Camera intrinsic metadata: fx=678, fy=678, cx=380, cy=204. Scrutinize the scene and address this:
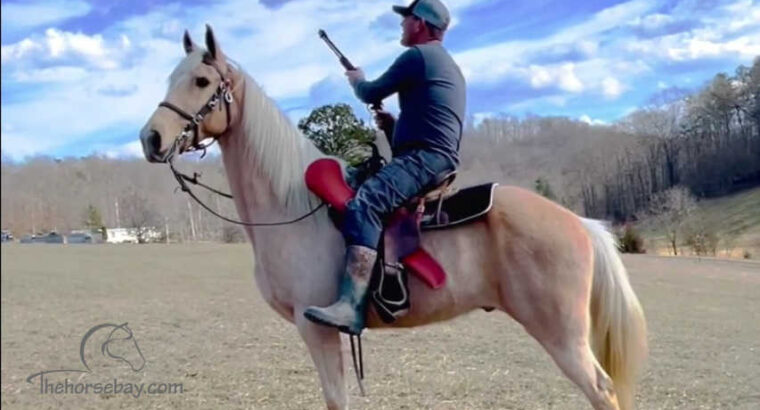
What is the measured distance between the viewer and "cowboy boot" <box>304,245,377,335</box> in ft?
10.6

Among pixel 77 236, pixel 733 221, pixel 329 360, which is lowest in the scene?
pixel 329 360

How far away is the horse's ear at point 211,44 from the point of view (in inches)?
132

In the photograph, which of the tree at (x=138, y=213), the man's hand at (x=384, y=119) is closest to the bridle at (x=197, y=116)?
the man's hand at (x=384, y=119)

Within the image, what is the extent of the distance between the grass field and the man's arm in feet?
5.60

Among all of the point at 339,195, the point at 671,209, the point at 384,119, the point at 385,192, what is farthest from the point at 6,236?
the point at 671,209

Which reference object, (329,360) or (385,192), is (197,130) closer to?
(385,192)

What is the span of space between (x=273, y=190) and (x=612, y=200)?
159 inches

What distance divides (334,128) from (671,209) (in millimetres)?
3394

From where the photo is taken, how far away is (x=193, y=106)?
3.36 metres

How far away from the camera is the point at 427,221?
340 cm

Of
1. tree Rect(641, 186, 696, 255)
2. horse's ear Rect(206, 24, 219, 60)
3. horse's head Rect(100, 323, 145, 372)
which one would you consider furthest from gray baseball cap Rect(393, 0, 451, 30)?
horse's head Rect(100, 323, 145, 372)

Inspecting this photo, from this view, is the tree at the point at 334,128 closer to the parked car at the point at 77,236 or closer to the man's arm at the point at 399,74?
the man's arm at the point at 399,74

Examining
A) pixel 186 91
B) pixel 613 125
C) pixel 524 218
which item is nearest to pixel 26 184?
pixel 186 91

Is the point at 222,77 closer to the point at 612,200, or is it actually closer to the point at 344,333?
the point at 344,333
